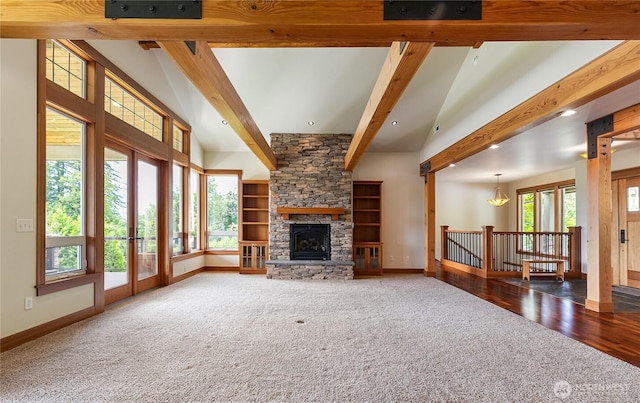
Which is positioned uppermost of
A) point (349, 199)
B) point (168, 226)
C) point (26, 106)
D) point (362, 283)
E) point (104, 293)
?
point (26, 106)

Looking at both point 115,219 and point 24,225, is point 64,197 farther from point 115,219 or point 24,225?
point 115,219

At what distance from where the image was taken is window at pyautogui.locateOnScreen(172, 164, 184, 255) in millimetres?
6230

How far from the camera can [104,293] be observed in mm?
4008

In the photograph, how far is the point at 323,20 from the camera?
5.57 feet

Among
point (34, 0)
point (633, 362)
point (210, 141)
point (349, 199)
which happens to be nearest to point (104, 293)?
point (34, 0)

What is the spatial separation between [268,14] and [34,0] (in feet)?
4.21

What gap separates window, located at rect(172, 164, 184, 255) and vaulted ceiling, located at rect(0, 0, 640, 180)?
1211 mm

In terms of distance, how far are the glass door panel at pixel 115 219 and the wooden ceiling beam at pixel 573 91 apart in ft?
18.0

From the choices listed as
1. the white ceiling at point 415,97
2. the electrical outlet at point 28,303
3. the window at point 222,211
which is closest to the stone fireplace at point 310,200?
the white ceiling at point 415,97

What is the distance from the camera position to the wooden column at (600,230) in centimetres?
389

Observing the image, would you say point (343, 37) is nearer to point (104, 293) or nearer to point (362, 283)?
point (104, 293)

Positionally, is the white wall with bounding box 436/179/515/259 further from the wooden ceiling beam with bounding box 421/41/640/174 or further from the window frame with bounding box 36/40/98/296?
the window frame with bounding box 36/40/98/296

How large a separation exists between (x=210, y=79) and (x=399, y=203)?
5690 millimetres

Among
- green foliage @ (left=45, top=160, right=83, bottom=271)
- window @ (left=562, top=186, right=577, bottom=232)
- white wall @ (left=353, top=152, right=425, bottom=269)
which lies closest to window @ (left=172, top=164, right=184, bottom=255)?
green foliage @ (left=45, top=160, right=83, bottom=271)
